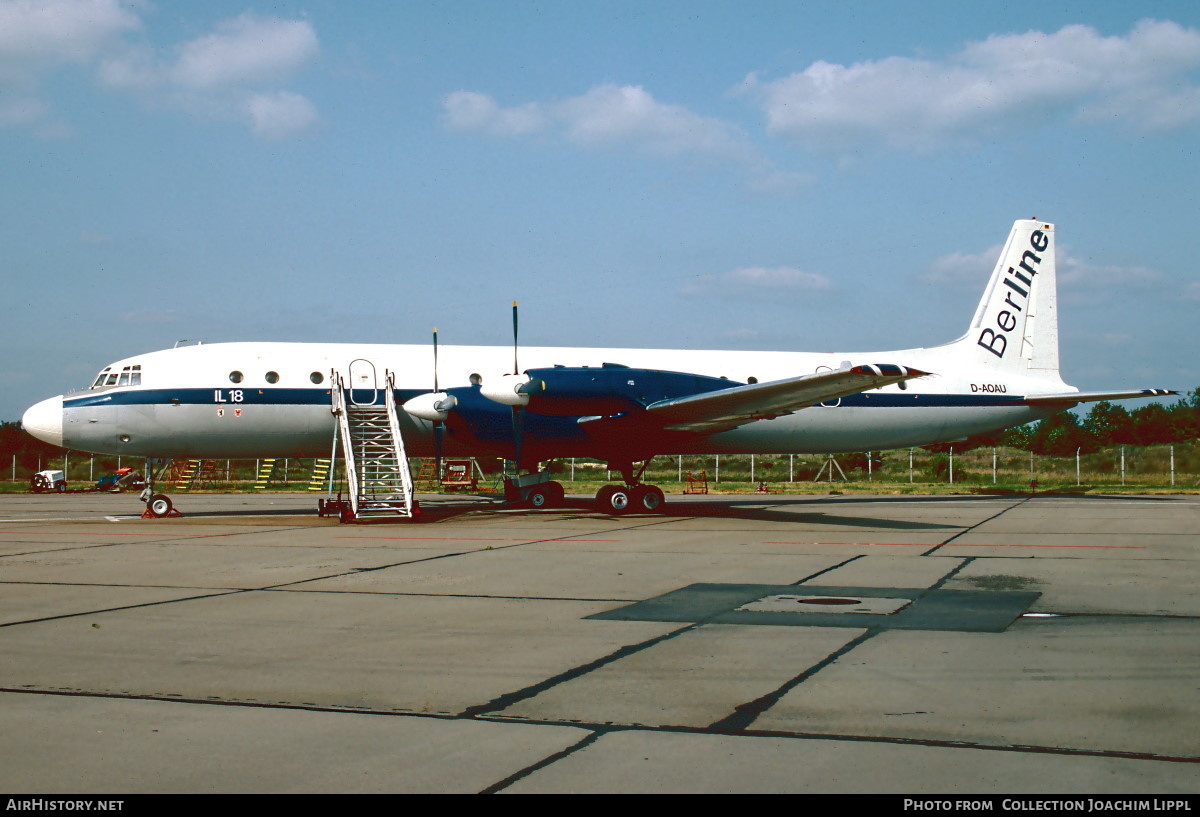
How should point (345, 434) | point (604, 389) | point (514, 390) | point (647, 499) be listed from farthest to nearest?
point (647, 499)
point (345, 434)
point (604, 389)
point (514, 390)

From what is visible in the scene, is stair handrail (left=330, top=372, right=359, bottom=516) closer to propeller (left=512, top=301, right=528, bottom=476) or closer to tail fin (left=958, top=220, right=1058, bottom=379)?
propeller (left=512, top=301, right=528, bottom=476)

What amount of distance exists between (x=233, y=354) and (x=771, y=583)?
16.3m

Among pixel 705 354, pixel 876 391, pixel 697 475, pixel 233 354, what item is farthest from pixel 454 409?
pixel 697 475

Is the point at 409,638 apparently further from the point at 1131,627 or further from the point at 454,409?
the point at 454,409

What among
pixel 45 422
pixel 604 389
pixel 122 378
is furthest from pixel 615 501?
pixel 45 422

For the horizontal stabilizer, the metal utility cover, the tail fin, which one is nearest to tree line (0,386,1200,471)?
the tail fin

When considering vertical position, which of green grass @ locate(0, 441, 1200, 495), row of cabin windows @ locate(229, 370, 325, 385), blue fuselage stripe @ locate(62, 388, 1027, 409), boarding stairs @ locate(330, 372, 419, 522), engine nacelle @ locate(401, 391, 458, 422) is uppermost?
row of cabin windows @ locate(229, 370, 325, 385)

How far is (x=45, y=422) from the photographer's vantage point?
890 inches

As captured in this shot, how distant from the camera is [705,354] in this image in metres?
26.6

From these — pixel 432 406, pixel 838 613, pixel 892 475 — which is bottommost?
pixel 892 475

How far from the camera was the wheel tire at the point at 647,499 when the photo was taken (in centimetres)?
2320

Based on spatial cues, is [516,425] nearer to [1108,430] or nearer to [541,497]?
[541,497]

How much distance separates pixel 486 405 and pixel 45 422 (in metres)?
10.1

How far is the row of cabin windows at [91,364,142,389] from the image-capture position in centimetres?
2298
